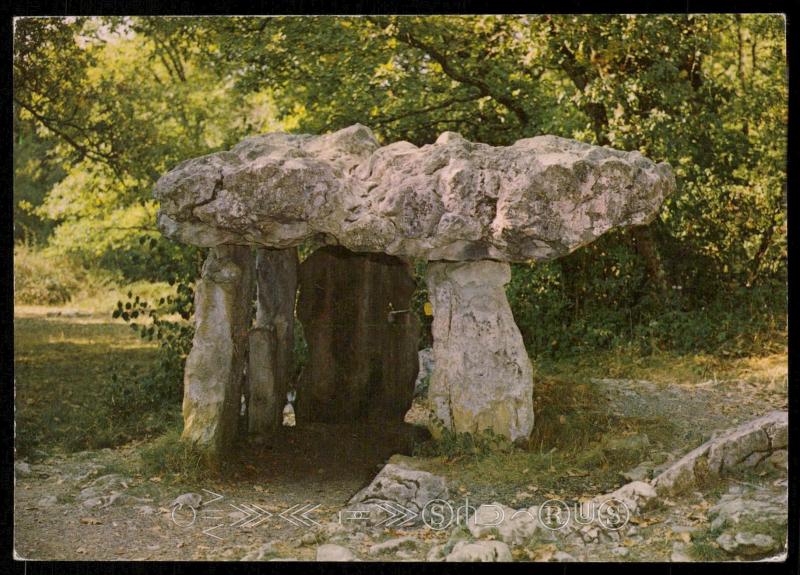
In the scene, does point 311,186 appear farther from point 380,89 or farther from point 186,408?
point 380,89

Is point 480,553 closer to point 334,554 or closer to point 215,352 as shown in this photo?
point 334,554

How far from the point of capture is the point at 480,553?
279 inches

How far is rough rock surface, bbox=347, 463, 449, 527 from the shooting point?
25.2 ft

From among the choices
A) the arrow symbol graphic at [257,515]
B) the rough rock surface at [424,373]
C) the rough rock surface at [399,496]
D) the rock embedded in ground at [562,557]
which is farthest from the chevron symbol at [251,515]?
the rough rock surface at [424,373]

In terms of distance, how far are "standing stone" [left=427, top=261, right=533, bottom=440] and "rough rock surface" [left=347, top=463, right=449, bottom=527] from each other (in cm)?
80

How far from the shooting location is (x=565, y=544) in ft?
23.6

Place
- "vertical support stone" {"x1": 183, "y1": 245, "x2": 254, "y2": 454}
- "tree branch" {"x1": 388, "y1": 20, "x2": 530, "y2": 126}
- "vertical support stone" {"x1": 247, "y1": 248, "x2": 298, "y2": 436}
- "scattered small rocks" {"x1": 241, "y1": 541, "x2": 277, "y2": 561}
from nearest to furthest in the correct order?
"scattered small rocks" {"x1": 241, "y1": 541, "x2": 277, "y2": 561}, "vertical support stone" {"x1": 183, "y1": 245, "x2": 254, "y2": 454}, "vertical support stone" {"x1": 247, "y1": 248, "x2": 298, "y2": 436}, "tree branch" {"x1": 388, "y1": 20, "x2": 530, "y2": 126}

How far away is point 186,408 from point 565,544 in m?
3.14

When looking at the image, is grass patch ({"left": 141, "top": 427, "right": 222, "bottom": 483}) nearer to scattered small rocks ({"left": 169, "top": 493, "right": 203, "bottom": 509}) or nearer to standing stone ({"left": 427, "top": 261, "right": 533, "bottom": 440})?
scattered small rocks ({"left": 169, "top": 493, "right": 203, "bottom": 509})

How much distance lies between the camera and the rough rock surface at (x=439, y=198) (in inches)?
A: 313

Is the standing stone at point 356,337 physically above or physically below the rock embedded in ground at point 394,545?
above

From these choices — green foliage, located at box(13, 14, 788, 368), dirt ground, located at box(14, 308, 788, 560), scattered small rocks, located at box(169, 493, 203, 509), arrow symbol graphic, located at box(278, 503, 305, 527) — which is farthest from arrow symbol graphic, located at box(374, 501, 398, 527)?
green foliage, located at box(13, 14, 788, 368)

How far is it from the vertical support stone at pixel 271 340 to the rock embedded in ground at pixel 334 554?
2355 mm

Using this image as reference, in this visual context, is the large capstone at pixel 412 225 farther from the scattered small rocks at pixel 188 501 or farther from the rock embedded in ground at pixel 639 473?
the rock embedded in ground at pixel 639 473
